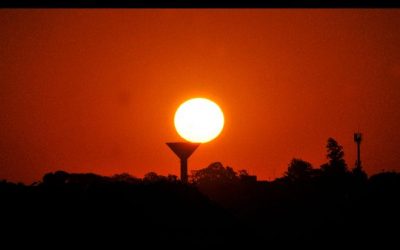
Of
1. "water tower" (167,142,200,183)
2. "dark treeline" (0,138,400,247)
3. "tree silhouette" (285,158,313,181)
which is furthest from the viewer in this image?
"tree silhouette" (285,158,313,181)

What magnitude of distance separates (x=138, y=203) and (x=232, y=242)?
126 inches

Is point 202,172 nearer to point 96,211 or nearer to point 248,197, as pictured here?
point 248,197

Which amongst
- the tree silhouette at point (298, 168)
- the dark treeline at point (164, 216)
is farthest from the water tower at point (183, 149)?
the tree silhouette at point (298, 168)

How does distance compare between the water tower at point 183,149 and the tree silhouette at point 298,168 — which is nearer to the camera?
the water tower at point 183,149

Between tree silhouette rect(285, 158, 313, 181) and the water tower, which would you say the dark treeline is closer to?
the water tower

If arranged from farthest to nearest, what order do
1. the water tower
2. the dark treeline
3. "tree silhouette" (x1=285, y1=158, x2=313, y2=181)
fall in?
"tree silhouette" (x1=285, y1=158, x2=313, y2=181)
the water tower
the dark treeline

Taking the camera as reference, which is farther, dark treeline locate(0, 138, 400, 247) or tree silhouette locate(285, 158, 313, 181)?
tree silhouette locate(285, 158, 313, 181)

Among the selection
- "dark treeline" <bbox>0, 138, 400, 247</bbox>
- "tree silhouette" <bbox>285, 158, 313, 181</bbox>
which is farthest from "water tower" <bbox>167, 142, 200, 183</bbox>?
"tree silhouette" <bbox>285, 158, 313, 181</bbox>

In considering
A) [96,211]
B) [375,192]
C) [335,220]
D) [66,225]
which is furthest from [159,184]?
[375,192]

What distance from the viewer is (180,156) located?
82.8 ft

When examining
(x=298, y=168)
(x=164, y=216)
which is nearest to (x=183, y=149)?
(x=164, y=216)

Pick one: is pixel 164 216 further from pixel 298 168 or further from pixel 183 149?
pixel 298 168

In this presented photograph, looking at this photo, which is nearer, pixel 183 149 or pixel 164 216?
pixel 164 216

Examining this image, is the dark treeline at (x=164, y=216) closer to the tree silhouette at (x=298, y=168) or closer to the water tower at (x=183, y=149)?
the water tower at (x=183, y=149)
